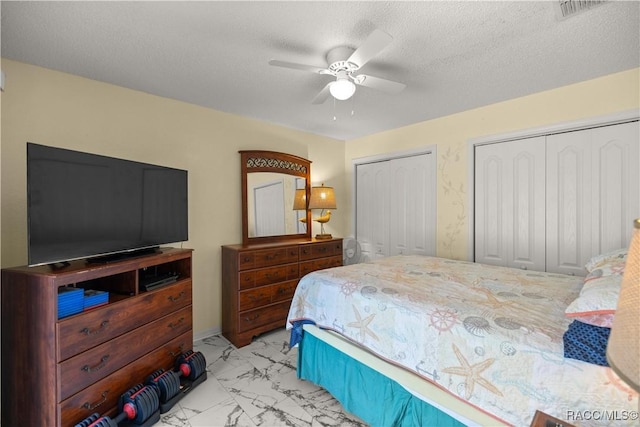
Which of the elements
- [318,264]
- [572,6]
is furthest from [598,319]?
[318,264]

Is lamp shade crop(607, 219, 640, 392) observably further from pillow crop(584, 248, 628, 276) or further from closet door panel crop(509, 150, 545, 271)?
closet door panel crop(509, 150, 545, 271)

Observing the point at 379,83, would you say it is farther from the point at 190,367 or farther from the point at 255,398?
the point at 190,367

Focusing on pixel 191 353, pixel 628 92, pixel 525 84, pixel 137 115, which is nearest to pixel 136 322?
pixel 191 353

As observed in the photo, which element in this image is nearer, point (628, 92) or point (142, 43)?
point (142, 43)

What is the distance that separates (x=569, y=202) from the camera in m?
2.56

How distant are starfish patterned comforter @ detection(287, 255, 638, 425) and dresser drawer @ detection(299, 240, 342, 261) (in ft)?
3.62

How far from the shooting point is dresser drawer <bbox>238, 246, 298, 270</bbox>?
287 centimetres

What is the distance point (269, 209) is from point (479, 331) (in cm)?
263

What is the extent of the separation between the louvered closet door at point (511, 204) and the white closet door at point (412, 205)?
0.52 metres

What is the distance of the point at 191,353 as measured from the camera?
229cm

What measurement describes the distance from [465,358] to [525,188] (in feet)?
7.17

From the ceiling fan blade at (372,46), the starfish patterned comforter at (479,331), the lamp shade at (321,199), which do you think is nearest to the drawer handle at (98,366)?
the starfish patterned comforter at (479,331)

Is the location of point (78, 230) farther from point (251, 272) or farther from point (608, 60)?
point (608, 60)

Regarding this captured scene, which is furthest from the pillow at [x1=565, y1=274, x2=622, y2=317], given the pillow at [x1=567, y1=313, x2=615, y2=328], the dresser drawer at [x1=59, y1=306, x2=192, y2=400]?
the dresser drawer at [x1=59, y1=306, x2=192, y2=400]
